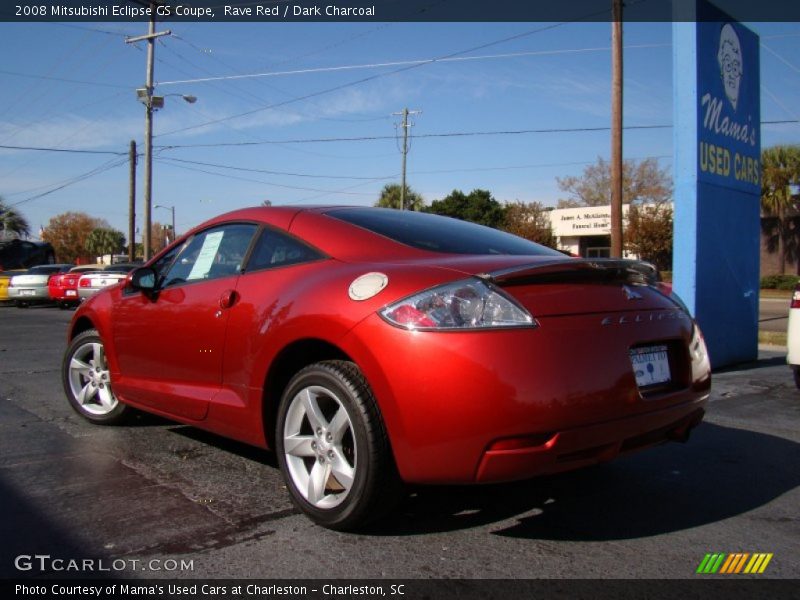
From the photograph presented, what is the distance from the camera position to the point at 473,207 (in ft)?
204

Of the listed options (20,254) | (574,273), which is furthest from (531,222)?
(574,273)

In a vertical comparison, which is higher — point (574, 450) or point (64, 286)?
point (64, 286)

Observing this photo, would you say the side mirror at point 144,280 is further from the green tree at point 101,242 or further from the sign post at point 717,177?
the green tree at point 101,242

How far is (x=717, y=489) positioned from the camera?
3637mm

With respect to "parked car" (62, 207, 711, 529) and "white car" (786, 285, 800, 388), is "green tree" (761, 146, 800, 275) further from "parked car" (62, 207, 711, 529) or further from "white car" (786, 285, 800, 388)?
"parked car" (62, 207, 711, 529)

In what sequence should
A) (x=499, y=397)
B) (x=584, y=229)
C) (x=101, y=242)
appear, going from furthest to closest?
(x=101, y=242), (x=584, y=229), (x=499, y=397)

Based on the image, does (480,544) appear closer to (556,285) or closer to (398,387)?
(398,387)

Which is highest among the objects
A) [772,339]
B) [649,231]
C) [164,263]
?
[649,231]

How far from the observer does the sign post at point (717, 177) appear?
7934mm

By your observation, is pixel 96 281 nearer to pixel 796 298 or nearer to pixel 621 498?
pixel 796 298

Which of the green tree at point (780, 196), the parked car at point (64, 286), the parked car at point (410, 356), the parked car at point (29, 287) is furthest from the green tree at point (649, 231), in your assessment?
the parked car at point (410, 356)

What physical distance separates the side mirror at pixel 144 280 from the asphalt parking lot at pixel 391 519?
986 millimetres

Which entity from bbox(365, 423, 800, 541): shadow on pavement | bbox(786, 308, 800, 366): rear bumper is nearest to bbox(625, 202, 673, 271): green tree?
bbox(786, 308, 800, 366): rear bumper

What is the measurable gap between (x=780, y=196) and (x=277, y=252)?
3791 centimetres
